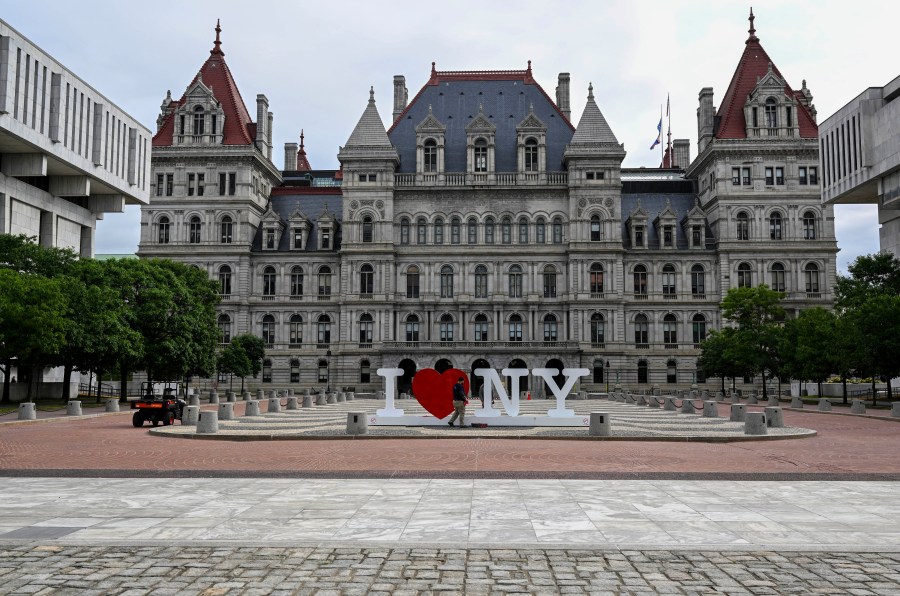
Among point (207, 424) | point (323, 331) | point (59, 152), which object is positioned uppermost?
point (59, 152)

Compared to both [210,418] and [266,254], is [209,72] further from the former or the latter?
[210,418]

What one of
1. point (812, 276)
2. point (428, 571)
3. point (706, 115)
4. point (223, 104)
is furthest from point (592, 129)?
point (428, 571)

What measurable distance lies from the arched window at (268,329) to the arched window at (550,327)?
29.3m

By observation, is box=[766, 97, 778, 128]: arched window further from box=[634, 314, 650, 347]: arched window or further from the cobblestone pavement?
the cobblestone pavement

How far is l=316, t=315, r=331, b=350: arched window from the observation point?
87.4 meters

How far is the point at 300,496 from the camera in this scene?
48.9 ft

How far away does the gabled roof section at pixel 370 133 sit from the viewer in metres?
85.6

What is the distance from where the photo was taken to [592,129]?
85.1 m

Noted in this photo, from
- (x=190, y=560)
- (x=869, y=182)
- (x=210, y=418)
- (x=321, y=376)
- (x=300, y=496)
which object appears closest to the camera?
(x=190, y=560)

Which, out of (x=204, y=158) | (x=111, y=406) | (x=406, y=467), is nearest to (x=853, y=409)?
(x=406, y=467)

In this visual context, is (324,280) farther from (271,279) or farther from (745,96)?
(745,96)

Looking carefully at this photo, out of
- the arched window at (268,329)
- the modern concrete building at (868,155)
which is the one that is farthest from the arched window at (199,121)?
the modern concrete building at (868,155)

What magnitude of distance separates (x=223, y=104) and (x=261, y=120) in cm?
445

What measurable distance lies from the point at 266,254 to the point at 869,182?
58.5 meters
